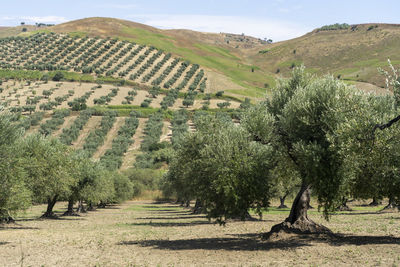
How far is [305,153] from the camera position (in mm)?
25609

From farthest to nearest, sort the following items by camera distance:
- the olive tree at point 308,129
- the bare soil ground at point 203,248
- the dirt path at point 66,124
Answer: the dirt path at point 66,124
the olive tree at point 308,129
the bare soil ground at point 203,248

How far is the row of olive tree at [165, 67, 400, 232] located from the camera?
24250 millimetres

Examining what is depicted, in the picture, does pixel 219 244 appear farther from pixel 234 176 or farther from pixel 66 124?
pixel 66 124

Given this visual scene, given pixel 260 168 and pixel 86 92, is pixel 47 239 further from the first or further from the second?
pixel 86 92

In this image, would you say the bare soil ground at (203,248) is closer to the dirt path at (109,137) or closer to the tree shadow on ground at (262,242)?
the tree shadow on ground at (262,242)

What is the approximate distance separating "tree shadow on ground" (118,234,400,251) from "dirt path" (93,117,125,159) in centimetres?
9377

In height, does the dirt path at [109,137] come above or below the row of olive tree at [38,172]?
below

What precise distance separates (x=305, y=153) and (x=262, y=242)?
24.7 ft

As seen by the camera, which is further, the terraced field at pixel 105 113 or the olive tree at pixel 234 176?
the terraced field at pixel 105 113

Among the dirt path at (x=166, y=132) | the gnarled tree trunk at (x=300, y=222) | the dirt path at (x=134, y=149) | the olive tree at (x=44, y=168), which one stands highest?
the gnarled tree trunk at (x=300, y=222)

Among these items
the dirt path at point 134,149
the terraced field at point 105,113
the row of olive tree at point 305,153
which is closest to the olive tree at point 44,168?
the row of olive tree at point 305,153

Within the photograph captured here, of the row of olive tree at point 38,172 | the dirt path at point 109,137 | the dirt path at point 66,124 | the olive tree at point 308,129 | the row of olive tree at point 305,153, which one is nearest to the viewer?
the row of olive tree at point 305,153

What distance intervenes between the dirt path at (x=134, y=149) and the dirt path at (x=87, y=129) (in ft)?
43.5

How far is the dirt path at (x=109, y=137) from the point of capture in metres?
125
